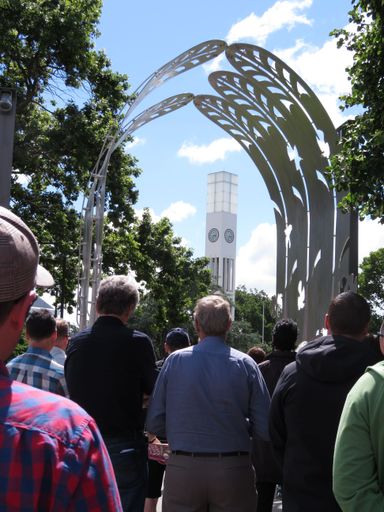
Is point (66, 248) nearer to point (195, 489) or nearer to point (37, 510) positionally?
point (195, 489)

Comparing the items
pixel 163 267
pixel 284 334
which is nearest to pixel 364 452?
pixel 284 334

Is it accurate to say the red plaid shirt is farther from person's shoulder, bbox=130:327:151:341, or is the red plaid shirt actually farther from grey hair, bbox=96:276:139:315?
grey hair, bbox=96:276:139:315

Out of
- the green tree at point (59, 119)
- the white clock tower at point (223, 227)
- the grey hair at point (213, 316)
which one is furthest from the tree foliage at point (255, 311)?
the grey hair at point (213, 316)

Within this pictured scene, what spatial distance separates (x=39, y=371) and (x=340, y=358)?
1830 mm

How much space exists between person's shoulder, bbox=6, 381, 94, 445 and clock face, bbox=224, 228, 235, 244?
112 m

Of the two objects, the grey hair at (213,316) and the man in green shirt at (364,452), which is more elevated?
the grey hair at (213,316)

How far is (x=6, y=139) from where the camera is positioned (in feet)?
19.1

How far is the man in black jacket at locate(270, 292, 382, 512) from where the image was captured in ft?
11.2

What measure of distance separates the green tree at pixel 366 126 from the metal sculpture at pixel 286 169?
3799 mm

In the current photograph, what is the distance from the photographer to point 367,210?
10.4 meters

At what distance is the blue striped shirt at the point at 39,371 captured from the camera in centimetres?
418

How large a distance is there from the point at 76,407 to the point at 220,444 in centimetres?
308

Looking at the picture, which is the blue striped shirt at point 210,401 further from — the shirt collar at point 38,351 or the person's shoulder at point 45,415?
the person's shoulder at point 45,415

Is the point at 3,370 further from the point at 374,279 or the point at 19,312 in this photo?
the point at 374,279
